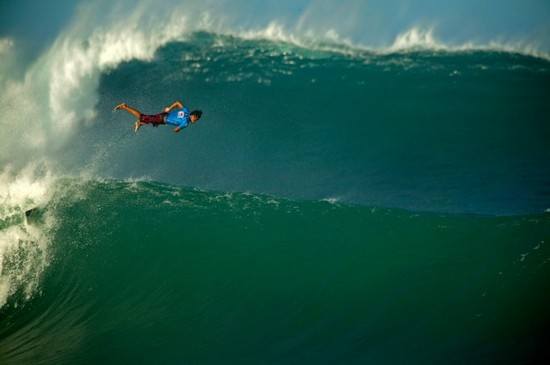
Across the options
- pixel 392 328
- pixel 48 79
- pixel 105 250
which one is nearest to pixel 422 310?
pixel 392 328

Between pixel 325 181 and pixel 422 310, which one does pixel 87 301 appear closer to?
pixel 325 181

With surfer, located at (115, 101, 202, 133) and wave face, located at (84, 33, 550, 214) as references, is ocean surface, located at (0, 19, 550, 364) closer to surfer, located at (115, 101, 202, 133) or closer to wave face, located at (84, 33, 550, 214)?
wave face, located at (84, 33, 550, 214)

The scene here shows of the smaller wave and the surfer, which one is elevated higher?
the surfer

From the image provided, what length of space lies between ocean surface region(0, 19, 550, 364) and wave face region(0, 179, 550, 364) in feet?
0.07

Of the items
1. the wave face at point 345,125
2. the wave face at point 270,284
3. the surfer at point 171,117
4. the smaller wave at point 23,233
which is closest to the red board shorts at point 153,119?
the surfer at point 171,117

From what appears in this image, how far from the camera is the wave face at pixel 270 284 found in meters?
5.38

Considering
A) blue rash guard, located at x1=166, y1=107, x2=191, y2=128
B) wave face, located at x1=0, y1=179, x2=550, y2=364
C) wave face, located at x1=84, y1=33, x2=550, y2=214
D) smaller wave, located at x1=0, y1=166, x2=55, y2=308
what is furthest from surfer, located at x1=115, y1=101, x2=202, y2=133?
smaller wave, located at x1=0, y1=166, x2=55, y2=308

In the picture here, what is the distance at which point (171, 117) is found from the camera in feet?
19.2

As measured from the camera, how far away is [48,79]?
661 cm

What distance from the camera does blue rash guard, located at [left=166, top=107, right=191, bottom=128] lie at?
579 cm

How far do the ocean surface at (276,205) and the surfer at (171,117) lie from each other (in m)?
0.45

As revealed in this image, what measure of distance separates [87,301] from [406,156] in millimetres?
4608

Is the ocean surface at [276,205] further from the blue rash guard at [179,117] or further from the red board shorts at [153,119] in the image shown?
the blue rash guard at [179,117]

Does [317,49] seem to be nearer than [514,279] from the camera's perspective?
No
